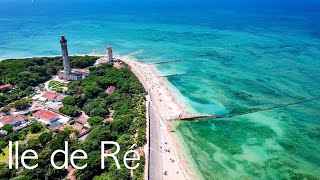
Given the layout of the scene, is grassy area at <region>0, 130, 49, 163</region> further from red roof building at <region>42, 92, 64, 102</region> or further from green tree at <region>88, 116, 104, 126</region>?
red roof building at <region>42, 92, 64, 102</region>

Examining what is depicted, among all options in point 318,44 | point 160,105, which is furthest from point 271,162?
point 318,44

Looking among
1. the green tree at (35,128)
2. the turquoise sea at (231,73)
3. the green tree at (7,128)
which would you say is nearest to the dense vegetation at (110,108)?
the green tree at (35,128)

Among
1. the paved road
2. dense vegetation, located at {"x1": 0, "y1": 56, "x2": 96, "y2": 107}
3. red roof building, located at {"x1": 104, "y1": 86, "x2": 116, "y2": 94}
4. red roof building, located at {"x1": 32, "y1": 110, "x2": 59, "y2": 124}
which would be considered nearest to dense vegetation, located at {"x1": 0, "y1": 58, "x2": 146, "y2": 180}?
red roof building, located at {"x1": 104, "y1": 86, "x2": 116, "y2": 94}

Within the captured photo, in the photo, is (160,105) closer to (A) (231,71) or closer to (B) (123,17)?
(A) (231,71)

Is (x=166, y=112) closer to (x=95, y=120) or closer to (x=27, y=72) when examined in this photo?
(x=95, y=120)

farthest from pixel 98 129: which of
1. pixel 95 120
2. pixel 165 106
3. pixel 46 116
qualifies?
pixel 165 106

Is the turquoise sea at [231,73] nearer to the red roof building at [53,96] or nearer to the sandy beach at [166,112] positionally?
the sandy beach at [166,112]

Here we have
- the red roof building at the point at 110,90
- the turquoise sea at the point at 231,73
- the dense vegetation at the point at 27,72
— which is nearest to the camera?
the turquoise sea at the point at 231,73
